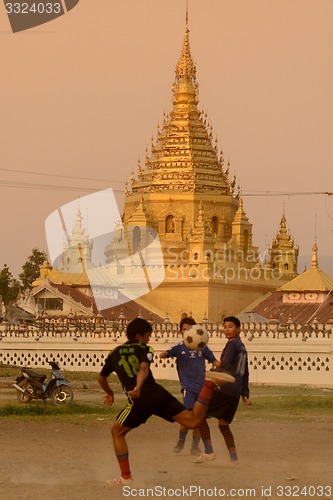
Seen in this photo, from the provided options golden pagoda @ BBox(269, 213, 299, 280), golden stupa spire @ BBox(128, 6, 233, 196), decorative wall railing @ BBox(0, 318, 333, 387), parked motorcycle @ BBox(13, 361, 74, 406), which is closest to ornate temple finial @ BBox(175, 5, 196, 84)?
golden stupa spire @ BBox(128, 6, 233, 196)

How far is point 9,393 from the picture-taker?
95.6ft

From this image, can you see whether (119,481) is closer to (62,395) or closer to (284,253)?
(62,395)

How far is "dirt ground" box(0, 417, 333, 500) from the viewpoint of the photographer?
11844 millimetres

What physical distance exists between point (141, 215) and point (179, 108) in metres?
7.63

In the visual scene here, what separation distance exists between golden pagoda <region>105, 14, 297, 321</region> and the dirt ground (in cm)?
4780

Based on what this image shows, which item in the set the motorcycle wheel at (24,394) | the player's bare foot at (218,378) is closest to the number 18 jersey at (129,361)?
the player's bare foot at (218,378)

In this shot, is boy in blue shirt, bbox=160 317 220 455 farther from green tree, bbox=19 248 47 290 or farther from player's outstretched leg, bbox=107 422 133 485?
green tree, bbox=19 248 47 290

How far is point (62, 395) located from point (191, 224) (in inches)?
1883

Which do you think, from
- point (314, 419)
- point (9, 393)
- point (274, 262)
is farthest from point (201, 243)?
point (314, 419)

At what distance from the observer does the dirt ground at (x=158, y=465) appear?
11.8m

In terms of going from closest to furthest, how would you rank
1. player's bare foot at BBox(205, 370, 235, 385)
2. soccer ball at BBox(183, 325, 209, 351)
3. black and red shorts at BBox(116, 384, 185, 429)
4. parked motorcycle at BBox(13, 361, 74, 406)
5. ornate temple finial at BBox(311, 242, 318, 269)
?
player's bare foot at BBox(205, 370, 235, 385)
black and red shorts at BBox(116, 384, 185, 429)
soccer ball at BBox(183, 325, 209, 351)
parked motorcycle at BBox(13, 361, 74, 406)
ornate temple finial at BBox(311, 242, 318, 269)

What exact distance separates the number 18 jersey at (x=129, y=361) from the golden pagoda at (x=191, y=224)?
2077 inches

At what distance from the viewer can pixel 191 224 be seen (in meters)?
72.0

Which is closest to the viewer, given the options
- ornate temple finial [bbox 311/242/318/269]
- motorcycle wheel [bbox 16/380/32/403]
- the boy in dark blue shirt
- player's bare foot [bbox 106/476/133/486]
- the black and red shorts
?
player's bare foot [bbox 106/476/133/486]
